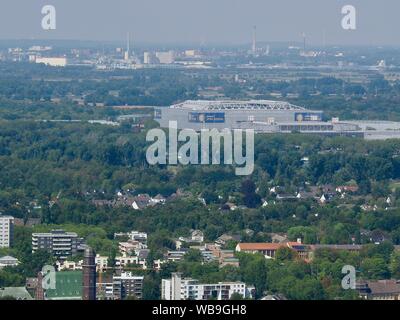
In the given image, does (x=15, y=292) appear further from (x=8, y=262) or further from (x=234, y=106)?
(x=234, y=106)

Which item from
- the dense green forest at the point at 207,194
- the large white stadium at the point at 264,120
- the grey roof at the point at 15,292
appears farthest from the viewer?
the large white stadium at the point at 264,120

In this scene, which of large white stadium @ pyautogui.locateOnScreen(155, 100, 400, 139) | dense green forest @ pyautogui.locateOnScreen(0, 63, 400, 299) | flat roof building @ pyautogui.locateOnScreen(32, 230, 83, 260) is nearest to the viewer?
dense green forest @ pyautogui.locateOnScreen(0, 63, 400, 299)

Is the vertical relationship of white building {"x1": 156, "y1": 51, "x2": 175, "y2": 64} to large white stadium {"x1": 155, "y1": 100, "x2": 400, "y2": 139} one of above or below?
below

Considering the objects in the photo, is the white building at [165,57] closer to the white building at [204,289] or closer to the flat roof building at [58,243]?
the flat roof building at [58,243]

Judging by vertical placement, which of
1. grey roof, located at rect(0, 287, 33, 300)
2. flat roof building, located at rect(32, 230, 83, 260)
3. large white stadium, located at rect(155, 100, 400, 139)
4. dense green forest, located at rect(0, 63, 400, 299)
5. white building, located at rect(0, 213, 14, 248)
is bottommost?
large white stadium, located at rect(155, 100, 400, 139)

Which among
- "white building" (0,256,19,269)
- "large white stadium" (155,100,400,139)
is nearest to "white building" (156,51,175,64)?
"large white stadium" (155,100,400,139)

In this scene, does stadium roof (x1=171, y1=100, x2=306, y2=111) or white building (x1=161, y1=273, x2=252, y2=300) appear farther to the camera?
stadium roof (x1=171, y1=100, x2=306, y2=111)

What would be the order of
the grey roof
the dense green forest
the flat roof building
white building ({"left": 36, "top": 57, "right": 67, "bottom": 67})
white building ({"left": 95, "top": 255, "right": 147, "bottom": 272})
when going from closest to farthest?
the grey roof, the dense green forest, white building ({"left": 95, "top": 255, "right": 147, "bottom": 272}), the flat roof building, white building ({"left": 36, "top": 57, "right": 67, "bottom": 67})

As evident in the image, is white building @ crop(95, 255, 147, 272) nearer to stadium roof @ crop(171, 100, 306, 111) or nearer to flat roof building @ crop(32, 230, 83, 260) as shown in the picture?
flat roof building @ crop(32, 230, 83, 260)

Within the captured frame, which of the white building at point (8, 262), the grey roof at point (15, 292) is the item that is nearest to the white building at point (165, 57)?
the white building at point (8, 262)
